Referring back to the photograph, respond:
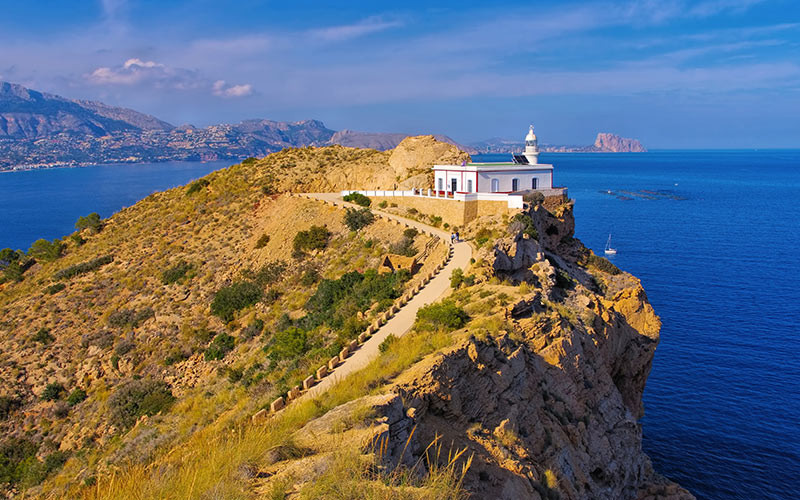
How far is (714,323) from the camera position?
45.9m

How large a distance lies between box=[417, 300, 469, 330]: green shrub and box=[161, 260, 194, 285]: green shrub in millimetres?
22983

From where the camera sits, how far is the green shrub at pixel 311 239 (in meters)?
36.6

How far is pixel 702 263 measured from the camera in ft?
208

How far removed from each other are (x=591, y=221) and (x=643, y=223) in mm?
8355

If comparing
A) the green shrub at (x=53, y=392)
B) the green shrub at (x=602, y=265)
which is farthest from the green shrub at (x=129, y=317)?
the green shrub at (x=602, y=265)

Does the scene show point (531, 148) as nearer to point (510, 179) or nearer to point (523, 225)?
point (510, 179)

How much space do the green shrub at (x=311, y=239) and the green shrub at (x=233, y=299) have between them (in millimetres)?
4529

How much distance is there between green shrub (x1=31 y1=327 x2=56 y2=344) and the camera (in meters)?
30.7

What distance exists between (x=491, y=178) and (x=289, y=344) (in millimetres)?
20149

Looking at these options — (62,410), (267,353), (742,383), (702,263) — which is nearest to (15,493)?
(62,410)

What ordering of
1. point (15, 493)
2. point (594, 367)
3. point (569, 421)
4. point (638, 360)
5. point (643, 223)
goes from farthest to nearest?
point (643, 223) < point (638, 360) < point (594, 367) < point (15, 493) < point (569, 421)

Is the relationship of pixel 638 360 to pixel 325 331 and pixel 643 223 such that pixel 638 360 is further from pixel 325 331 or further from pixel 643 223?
pixel 643 223

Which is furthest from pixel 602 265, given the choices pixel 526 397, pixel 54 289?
pixel 54 289

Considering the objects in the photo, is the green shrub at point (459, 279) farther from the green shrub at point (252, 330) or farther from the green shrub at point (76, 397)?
the green shrub at point (76, 397)
